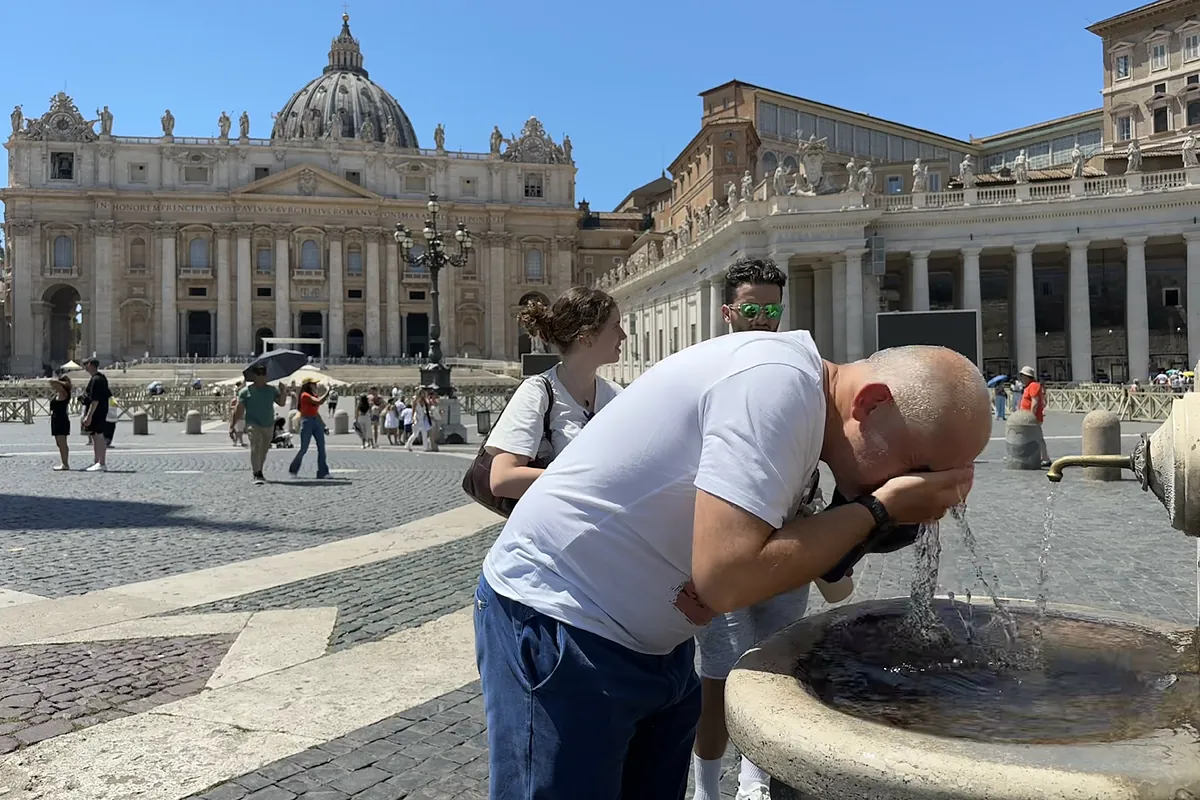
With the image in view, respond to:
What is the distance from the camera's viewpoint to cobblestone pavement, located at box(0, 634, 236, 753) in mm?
3451

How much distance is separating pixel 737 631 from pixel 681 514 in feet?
4.40

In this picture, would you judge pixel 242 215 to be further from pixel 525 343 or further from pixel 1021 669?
pixel 1021 669

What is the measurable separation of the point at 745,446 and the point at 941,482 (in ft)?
1.22

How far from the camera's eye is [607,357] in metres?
3.16

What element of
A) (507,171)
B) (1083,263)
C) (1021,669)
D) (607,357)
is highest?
(507,171)

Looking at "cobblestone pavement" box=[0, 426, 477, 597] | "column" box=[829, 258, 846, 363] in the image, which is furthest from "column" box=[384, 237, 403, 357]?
"cobblestone pavement" box=[0, 426, 477, 597]

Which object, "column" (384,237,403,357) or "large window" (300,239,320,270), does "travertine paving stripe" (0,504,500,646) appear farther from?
"large window" (300,239,320,270)

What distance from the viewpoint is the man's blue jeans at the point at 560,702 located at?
5.21 ft

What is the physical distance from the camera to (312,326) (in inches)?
2992

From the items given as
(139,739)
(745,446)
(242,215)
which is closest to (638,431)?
(745,446)

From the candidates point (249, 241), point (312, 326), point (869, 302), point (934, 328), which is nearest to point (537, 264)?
point (312, 326)

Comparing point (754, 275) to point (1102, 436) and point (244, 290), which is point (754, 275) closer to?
point (1102, 436)

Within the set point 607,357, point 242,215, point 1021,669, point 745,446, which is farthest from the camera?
point 242,215

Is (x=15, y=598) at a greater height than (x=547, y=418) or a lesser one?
lesser
